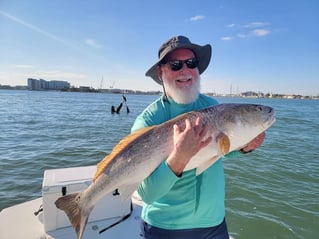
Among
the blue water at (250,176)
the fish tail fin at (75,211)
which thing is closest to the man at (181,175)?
the fish tail fin at (75,211)

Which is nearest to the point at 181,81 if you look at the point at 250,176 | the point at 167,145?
the point at 167,145

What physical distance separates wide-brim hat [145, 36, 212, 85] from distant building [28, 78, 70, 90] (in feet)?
504

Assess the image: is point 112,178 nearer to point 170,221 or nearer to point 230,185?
point 170,221

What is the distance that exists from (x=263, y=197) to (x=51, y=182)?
21.3 feet

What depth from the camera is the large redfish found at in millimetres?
2244

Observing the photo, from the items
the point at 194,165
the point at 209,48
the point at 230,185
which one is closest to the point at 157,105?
the point at 194,165

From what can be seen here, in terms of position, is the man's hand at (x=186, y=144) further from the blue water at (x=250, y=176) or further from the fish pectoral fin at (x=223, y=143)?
the blue water at (x=250, y=176)

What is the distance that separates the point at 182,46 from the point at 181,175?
1367 mm

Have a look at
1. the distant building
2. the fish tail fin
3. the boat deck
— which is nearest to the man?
the fish tail fin

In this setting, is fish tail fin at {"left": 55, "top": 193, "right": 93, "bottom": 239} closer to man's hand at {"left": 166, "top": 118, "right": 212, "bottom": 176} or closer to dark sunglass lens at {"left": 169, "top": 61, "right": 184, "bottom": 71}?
man's hand at {"left": 166, "top": 118, "right": 212, "bottom": 176}

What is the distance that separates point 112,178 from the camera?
2342 millimetres

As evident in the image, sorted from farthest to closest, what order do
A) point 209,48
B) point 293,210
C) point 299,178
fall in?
point 299,178
point 293,210
point 209,48

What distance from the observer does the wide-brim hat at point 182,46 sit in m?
2.73

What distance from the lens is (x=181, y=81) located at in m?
2.78
